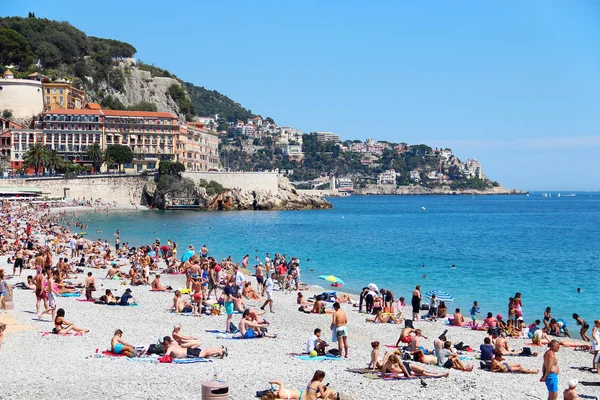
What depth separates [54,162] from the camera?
84.2 metres

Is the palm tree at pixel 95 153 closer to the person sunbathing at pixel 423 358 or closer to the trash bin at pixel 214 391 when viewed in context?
the person sunbathing at pixel 423 358

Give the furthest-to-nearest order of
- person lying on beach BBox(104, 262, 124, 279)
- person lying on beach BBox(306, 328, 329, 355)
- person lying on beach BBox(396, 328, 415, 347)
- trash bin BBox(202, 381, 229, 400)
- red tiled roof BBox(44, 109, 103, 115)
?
red tiled roof BBox(44, 109, 103, 115) < person lying on beach BBox(104, 262, 124, 279) < person lying on beach BBox(396, 328, 415, 347) < person lying on beach BBox(306, 328, 329, 355) < trash bin BBox(202, 381, 229, 400)

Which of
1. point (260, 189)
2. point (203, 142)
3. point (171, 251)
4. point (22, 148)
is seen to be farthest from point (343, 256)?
point (203, 142)

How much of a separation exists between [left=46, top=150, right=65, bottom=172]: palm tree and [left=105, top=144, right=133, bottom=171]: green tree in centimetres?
577

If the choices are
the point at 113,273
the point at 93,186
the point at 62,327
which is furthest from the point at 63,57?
the point at 62,327

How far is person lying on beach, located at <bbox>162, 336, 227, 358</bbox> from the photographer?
43.0 ft

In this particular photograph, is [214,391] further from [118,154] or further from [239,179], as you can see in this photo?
[118,154]

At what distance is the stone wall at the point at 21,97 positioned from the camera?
9475 centimetres

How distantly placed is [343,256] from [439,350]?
27.6 m

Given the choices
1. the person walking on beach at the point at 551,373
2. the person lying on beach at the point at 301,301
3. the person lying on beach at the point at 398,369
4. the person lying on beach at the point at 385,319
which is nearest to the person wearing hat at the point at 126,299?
the person lying on beach at the point at 301,301

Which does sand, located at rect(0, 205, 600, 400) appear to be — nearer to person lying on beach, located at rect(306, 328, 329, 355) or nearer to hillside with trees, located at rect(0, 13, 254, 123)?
person lying on beach, located at rect(306, 328, 329, 355)

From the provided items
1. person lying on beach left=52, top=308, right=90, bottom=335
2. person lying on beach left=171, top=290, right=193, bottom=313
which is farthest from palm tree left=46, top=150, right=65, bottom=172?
person lying on beach left=52, top=308, right=90, bottom=335

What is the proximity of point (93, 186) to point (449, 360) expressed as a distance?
76224 mm

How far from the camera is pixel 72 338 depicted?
1466cm
